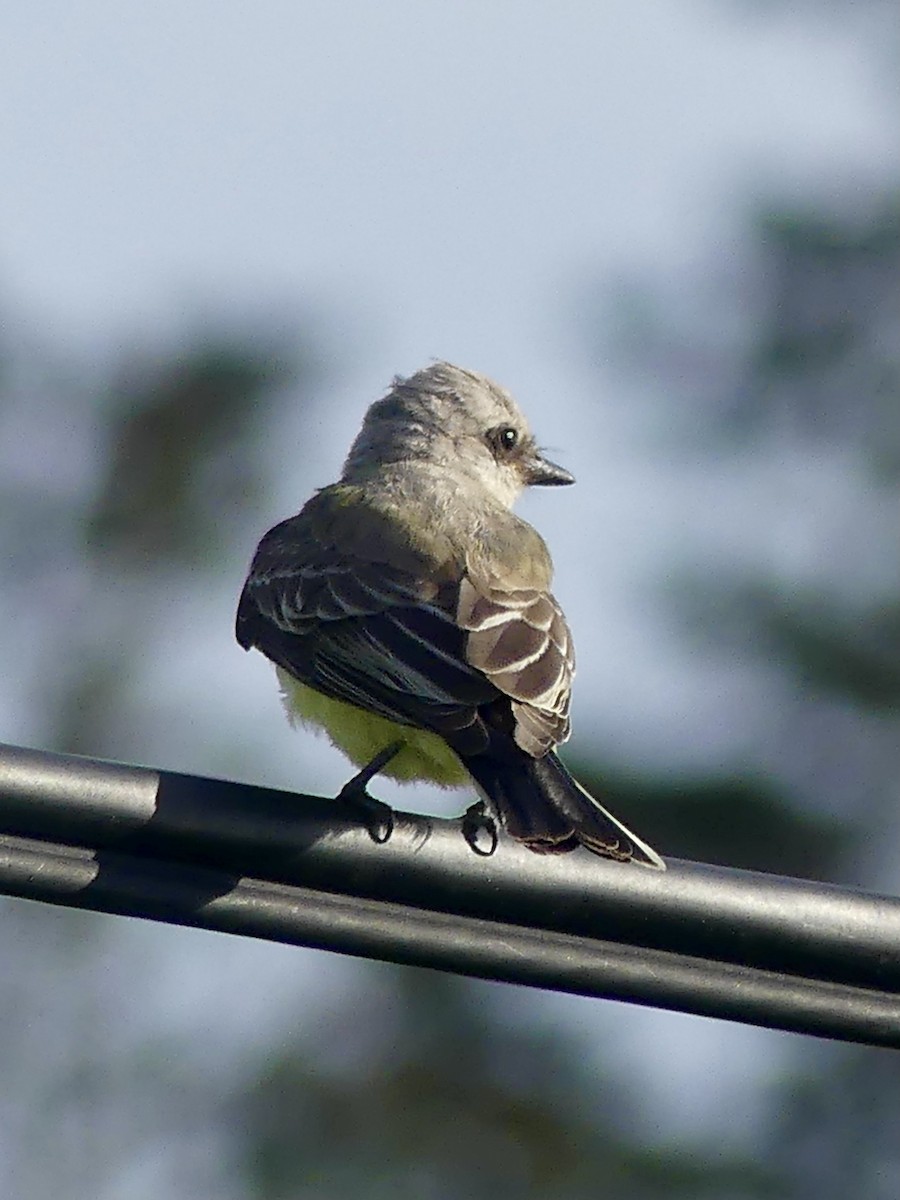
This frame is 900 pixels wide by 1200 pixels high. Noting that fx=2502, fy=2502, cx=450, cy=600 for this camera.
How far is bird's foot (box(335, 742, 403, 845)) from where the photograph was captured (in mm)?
5035

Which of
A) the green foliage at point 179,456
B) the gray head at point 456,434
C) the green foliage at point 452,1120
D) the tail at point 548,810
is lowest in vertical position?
the green foliage at point 452,1120

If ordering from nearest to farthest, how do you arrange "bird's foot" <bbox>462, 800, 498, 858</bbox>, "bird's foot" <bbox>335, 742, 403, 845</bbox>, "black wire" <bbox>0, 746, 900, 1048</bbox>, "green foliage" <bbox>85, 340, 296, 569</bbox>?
"black wire" <bbox>0, 746, 900, 1048</bbox> < "bird's foot" <bbox>462, 800, 498, 858</bbox> < "bird's foot" <bbox>335, 742, 403, 845</bbox> < "green foliage" <bbox>85, 340, 296, 569</bbox>

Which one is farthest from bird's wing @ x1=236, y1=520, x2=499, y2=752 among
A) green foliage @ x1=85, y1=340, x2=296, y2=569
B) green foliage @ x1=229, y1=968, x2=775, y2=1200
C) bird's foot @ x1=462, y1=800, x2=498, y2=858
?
green foliage @ x1=85, y1=340, x2=296, y2=569

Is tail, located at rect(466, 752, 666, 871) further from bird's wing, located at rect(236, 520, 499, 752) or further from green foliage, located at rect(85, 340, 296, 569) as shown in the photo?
green foliage, located at rect(85, 340, 296, 569)

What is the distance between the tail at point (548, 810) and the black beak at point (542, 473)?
129 inches

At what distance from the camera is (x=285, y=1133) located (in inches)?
793

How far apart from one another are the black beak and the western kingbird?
0.58 feet

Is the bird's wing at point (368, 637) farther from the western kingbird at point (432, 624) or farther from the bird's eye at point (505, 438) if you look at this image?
the bird's eye at point (505, 438)

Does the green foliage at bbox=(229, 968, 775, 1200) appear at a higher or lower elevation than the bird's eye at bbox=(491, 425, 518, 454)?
lower

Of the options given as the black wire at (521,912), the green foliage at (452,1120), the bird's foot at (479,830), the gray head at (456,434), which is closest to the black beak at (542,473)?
the gray head at (456,434)

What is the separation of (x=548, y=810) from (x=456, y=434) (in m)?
3.59

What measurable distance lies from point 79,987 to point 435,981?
4.11 metres

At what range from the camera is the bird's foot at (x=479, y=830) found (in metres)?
4.58

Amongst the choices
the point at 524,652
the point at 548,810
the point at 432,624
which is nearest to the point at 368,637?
the point at 432,624
